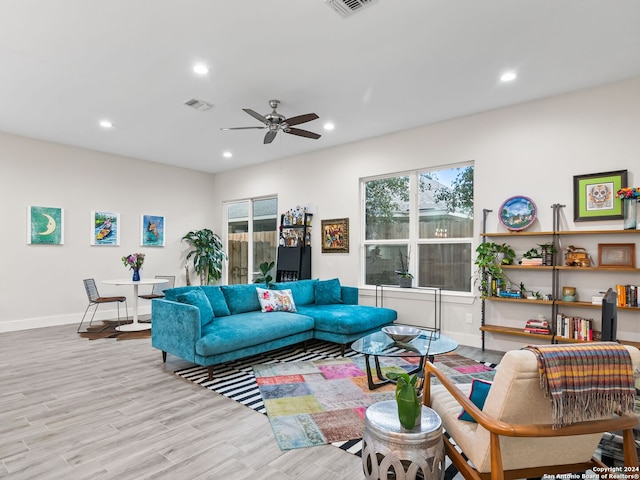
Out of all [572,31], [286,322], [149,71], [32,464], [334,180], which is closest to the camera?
[32,464]

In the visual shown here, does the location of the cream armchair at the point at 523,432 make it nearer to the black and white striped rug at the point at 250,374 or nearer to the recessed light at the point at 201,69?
the black and white striped rug at the point at 250,374

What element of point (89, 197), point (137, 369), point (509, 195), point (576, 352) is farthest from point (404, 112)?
point (89, 197)

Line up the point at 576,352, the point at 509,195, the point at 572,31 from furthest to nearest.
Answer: the point at 509,195, the point at 572,31, the point at 576,352

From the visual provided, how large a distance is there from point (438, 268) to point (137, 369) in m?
3.99

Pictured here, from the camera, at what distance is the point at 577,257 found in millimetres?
3887

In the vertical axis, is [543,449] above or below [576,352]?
below

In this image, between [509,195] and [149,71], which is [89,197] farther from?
[509,195]

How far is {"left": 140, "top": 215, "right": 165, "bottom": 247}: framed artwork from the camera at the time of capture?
7.07 metres

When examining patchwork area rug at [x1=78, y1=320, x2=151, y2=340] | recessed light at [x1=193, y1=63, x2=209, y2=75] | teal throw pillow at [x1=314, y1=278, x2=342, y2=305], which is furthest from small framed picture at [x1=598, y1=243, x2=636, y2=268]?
patchwork area rug at [x1=78, y1=320, x2=151, y2=340]

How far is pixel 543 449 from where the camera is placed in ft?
5.15

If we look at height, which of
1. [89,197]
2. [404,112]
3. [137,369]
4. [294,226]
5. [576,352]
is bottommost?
[137,369]

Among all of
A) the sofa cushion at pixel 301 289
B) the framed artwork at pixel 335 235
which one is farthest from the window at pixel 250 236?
the sofa cushion at pixel 301 289

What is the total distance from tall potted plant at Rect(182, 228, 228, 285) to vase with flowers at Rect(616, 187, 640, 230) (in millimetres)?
6829

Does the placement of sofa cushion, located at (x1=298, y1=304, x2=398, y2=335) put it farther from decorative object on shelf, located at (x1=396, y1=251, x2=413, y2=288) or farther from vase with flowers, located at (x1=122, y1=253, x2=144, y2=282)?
vase with flowers, located at (x1=122, y1=253, x2=144, y2=282)
